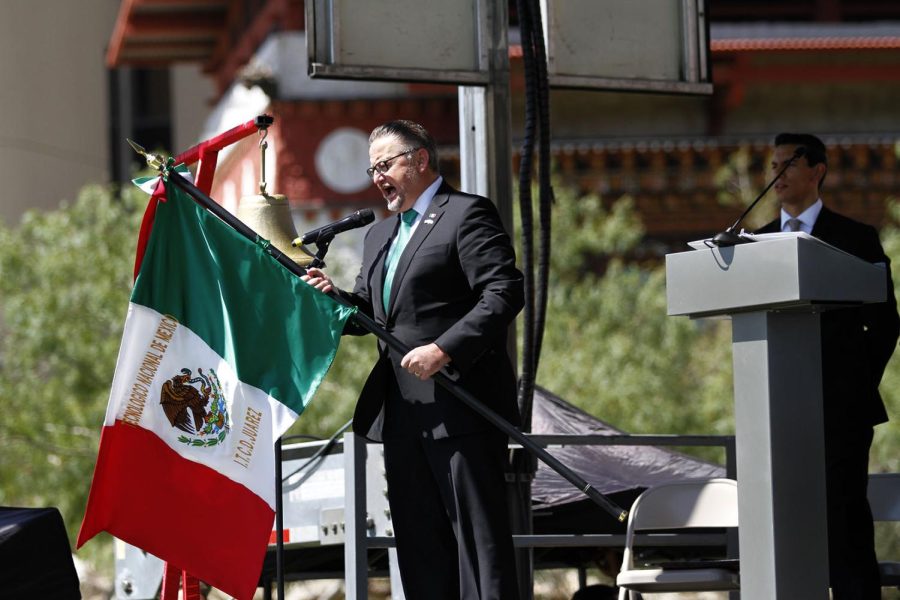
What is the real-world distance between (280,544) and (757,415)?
182 centimetres

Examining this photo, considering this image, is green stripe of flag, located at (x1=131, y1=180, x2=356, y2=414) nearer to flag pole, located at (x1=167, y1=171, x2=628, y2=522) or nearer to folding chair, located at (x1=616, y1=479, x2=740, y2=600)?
flag pole, located at (x1=167, y1=171, x2=628, y2=522)

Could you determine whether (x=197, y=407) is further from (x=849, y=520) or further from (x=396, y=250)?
(x=849, y=520)

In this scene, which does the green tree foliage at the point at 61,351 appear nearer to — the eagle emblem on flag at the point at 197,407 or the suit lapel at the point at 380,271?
the eagle emblem on flag at the point at 197,407

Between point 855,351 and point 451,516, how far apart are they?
1.45 m

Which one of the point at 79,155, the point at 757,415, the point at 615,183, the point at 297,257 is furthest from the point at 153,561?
the point at 79,155

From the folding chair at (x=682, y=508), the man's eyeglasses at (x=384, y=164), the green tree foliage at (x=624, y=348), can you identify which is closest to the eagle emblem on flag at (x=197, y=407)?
the man's eyeglasses at (x=384, y=164)

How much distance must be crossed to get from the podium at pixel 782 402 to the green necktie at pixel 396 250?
138 cm

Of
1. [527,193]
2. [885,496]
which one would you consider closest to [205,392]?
[527,193]

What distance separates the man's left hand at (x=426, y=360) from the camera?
16.9 feet

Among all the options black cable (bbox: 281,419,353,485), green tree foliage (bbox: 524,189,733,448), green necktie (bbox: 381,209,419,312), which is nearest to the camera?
green necktie (bbox: 381,209,419,312)

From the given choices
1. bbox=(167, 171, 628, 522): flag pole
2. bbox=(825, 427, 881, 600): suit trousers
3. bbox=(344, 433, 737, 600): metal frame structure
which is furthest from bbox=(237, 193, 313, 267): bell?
bbox=(825, 427, 881, 600): suit trousers

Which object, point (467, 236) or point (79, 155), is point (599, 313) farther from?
point (79, 155)

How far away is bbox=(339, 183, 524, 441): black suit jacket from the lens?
5293mm

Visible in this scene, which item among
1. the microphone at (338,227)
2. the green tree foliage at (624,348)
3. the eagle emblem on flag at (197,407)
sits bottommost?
the eagle emblem on flag at (197,407)
